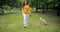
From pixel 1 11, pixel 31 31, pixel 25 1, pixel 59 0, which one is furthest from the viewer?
pixel 1 11

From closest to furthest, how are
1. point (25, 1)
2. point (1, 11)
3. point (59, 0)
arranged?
point (25, 1)
point (59, 0)
point (1, 11)

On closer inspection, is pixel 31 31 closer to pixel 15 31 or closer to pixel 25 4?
pixel 15 31

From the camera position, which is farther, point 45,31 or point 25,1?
point 25,1

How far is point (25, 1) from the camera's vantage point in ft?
39.1

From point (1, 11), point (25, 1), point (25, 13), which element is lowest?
point (1, 11)

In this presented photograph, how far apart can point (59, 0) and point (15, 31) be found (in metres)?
11.2

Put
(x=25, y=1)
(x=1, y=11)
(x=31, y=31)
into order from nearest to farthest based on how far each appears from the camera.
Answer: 1. (x=31, y=31)
2. (x=25, y=1)
3. (x=1, y=11)

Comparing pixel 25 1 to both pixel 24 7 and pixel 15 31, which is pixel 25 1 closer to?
pixel 24 7

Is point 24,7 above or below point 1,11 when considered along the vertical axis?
above

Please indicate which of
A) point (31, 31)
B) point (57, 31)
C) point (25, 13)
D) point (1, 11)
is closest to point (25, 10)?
point (25, 13)

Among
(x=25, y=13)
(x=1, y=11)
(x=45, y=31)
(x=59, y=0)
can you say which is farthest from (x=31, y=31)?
(x=1, y=11)

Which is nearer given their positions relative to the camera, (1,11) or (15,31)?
(15,31)

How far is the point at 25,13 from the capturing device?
39.2 ft

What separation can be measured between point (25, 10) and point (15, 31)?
6.04 feet
